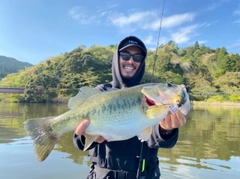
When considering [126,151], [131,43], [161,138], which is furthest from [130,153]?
[131,43]

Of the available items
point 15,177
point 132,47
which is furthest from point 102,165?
point 15,177

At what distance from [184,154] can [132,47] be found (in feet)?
22.8

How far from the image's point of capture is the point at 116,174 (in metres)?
2.76

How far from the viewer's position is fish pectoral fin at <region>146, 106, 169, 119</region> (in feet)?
7.56

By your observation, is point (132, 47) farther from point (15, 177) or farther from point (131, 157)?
point (15, 177)

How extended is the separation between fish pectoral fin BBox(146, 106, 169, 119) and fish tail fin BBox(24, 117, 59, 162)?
103cm

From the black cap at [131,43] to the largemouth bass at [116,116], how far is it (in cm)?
110

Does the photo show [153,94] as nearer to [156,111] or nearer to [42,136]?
[156,111]

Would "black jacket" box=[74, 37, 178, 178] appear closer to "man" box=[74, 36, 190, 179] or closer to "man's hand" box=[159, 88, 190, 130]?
"man" box=[74, 36, 190, 179]

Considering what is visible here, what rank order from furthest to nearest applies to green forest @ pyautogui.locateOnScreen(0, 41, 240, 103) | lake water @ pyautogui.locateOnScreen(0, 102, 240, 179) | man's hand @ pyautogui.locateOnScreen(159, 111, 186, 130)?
green forest @ pyautogui.locateOnScreen(0, 41, 240, 103) < lake water @ pyautogui.locateOnScreen(0, 102, 240, 179) < man's hand @ pyautogui.locateOnScreen(159, 111, 186, 130)

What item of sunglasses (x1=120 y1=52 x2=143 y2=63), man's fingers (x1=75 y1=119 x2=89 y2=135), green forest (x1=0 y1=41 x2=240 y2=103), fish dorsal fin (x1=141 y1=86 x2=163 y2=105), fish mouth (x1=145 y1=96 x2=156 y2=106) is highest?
green forest (x1=0 y1=41 x2=240 y2=103)

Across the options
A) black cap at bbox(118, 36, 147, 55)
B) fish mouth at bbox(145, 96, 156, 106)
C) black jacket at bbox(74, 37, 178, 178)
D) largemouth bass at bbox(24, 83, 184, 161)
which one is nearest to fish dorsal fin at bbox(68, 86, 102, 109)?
largemouth bass at bbox(24, 83, 184, 161)

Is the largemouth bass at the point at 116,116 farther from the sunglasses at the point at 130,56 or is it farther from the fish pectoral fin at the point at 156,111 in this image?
the sunglasses at the point at 130,56

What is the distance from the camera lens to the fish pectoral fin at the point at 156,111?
7.56ft
